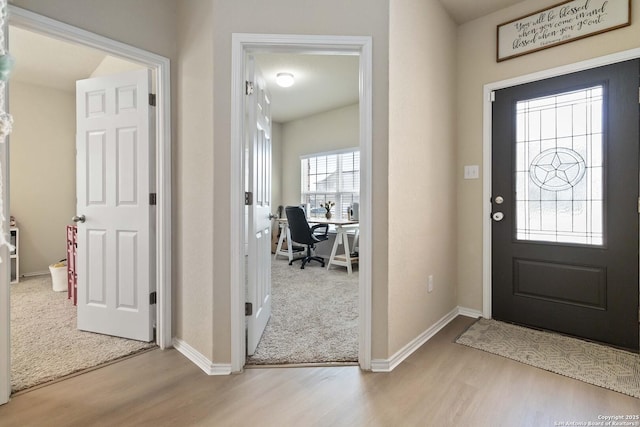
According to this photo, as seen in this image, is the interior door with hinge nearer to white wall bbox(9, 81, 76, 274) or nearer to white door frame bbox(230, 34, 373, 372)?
white door frame bbox(230, 34, 373, 372)

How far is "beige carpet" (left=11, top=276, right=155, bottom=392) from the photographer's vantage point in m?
1.92

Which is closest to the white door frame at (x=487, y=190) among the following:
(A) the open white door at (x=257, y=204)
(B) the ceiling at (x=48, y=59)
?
(A) the open white door at (x=257, y=204)

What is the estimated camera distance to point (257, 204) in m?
2.23

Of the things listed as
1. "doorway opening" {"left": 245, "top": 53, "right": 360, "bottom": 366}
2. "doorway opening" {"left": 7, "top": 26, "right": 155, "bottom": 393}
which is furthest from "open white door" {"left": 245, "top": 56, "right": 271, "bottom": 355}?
"doorway opening" {"left": 7, "top": 26, "right": 155, "bottom": 393}

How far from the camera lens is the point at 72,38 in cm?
182

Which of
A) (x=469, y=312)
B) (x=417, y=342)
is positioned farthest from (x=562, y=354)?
(x=417, y=342)

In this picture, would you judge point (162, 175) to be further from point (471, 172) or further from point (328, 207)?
point (328, 207)

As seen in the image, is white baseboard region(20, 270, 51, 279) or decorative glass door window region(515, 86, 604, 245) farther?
white baseboard region(20, 270, 51, 279)

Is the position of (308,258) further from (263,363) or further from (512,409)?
(512,409)

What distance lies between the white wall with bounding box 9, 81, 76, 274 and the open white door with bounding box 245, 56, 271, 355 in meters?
3.59

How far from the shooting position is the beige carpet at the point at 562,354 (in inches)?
72.4

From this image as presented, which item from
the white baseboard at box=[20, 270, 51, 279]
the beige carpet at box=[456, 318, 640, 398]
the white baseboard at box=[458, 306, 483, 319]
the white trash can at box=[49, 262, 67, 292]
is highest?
the white trash can at box=[49, 262, 67, 292]

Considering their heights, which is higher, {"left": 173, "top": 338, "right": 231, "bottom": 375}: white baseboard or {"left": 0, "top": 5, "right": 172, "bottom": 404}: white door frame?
{"left": 0, "top": 5, "right": 172, "bottom": 404}: white door frame

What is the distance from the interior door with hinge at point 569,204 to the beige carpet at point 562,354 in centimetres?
13
